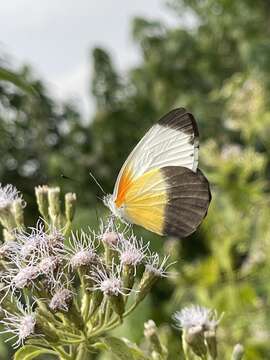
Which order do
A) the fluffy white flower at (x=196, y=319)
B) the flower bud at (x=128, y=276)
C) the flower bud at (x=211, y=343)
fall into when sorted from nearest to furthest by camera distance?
the flower bud at (x=128, y=276)
the flower bud at (x=211, y=343)
the fluffy white flower at (x=196, y=319)

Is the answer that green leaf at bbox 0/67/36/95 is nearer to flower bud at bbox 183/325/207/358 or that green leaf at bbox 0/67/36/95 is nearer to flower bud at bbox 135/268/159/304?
flower bud at bbox 135/268/159/304

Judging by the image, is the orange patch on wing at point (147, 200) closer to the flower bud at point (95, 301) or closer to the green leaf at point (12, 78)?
the flower bud at point (95, 301)

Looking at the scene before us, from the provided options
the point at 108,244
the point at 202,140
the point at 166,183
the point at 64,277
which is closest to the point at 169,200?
the point at 166,183

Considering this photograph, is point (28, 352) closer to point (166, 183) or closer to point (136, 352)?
point (136, 352)

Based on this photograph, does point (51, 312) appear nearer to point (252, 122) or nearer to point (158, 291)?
point (252, 122)

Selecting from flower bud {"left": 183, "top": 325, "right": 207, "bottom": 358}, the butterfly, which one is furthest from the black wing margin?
flower bud {"left": 183, "top": 325, "right": 207, "bottom": 358}

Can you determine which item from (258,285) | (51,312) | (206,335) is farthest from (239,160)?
(51,312)

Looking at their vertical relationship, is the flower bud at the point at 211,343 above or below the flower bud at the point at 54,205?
below

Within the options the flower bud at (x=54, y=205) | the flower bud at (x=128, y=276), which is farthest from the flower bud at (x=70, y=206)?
the flower bud at (x=128, y=276)
